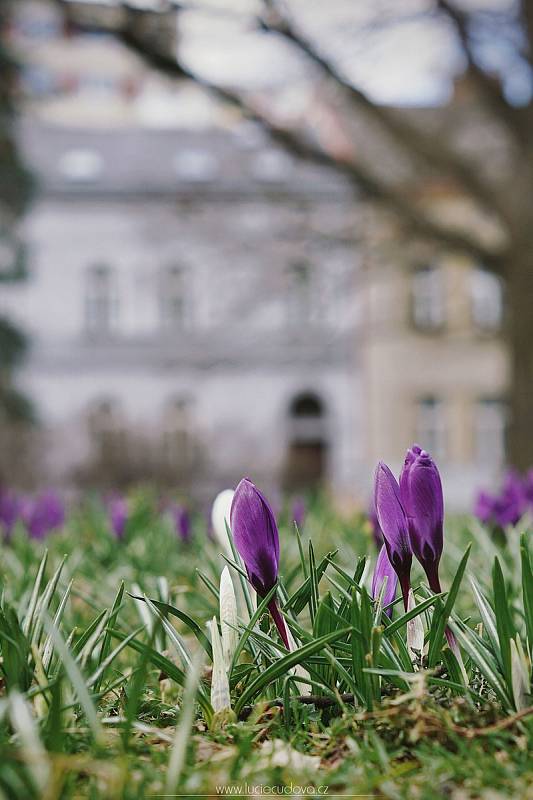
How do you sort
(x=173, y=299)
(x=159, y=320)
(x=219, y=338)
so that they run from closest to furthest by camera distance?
(x=219, y=338), (x=159, y=320), (x=173, y=299)

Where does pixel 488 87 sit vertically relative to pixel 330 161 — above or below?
above

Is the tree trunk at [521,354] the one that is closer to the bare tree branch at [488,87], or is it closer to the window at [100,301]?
the bare tree branch at [488,87]

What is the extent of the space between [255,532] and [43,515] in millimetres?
2041

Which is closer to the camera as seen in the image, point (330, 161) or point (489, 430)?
Result: point (330, 161)

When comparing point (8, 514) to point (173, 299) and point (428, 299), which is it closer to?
point (428, 299)

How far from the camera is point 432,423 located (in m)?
22.3

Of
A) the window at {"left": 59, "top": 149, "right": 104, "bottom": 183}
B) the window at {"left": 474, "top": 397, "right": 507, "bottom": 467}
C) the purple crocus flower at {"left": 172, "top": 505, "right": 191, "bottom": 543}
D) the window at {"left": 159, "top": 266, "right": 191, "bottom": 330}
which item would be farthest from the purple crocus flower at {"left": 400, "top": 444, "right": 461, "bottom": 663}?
the window at {"left": 59, "top": 149, "right": 104, "bottom": 183}

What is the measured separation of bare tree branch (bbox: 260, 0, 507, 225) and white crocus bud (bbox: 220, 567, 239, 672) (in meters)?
6.25

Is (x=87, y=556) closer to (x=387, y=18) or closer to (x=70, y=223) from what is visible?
(x=387, y=18)

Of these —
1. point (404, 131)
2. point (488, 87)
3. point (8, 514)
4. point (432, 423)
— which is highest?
point (488, 87)

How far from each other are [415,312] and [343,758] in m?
22.0

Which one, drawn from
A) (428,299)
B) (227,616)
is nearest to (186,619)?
(227,616)

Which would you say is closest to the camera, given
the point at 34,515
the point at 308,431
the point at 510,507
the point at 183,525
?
the point at 510,507

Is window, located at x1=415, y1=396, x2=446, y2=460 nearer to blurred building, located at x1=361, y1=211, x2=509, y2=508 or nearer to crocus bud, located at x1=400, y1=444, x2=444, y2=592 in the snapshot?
blurred building, located at x1=361, y1=211, x2=509, y2=508
